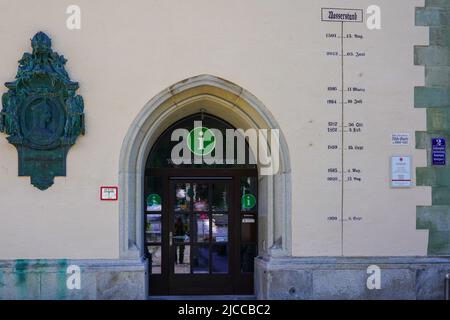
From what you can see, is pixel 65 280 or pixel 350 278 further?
pixel 350 278

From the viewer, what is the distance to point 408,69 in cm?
772

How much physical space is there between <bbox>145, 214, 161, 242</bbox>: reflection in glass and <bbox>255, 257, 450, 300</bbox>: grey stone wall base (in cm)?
181

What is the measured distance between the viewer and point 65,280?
7.31m

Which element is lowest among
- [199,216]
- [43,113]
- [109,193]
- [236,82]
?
[199,216]

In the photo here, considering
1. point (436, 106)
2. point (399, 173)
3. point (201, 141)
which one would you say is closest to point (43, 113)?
point (201, 141)

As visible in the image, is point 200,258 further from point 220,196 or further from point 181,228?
point 220,196

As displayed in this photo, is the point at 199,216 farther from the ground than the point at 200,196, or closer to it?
closer to it

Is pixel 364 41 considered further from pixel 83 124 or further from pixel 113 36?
pixel 83 124

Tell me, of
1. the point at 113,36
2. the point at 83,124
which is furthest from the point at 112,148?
the point at 113,36

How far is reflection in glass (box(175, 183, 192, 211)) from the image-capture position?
8.53m

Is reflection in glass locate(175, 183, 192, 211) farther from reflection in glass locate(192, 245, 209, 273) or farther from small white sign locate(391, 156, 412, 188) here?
small white sign locate(391, 156, 412, 188)

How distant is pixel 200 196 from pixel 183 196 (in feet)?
0.85

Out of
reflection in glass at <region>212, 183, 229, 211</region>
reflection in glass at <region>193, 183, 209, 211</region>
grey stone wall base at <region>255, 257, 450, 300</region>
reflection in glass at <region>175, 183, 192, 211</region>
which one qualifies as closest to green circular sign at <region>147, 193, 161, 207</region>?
reflection in glass at <region>175, 183, 192, 211</region>

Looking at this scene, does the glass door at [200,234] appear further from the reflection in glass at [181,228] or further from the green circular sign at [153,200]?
the green circular sign at [153,200]
